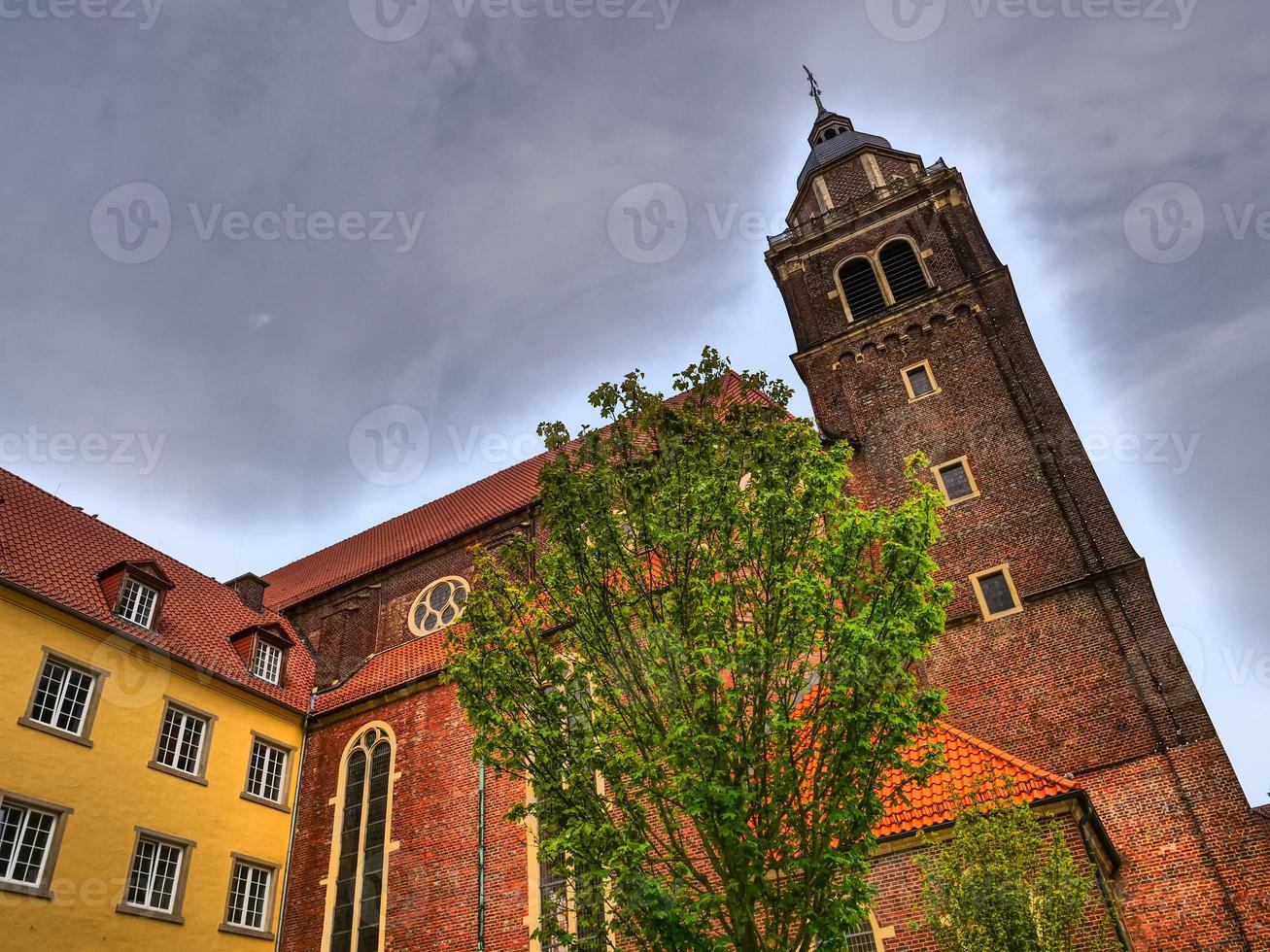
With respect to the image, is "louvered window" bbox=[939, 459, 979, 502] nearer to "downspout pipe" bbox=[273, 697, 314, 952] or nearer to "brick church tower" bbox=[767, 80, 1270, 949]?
"brick church tower" bbox=[767, 80, 1270, 949]

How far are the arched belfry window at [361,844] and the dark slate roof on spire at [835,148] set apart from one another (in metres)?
22.1

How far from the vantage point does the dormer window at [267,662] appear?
2286cm

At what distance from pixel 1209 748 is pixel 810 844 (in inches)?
399

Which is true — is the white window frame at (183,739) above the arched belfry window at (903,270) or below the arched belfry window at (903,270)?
below

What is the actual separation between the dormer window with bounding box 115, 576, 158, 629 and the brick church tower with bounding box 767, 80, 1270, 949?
1696 centimetres

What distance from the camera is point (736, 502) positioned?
1016cm

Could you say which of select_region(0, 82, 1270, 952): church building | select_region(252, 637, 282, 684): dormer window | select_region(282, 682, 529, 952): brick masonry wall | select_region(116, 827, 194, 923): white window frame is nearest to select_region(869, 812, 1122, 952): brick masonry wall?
select_region(0, 82, 1270, 952): church building

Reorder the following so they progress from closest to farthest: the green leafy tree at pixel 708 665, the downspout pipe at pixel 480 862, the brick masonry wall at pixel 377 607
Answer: the green leafy tree at pixel 708 665 < the downspout pipe at pixel 480 862 < the brick masonry wall at pixel 377 607

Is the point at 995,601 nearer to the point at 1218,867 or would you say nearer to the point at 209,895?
the point at 1218,867

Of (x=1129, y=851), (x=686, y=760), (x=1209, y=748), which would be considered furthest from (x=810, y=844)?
(x=1209, y=748)

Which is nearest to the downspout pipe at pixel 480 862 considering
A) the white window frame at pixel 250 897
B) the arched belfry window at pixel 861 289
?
the white window frame at pixel 250 897

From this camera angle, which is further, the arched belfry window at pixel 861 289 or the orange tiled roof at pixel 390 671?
the arched belfry window at pixel 861 289

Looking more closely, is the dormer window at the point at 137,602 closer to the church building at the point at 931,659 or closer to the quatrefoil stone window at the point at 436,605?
the church building at the point at 931,659

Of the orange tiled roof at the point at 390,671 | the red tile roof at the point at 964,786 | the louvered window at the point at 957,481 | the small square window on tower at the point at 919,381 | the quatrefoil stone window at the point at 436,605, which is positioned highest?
the small square window on tower at the point at 919,381
